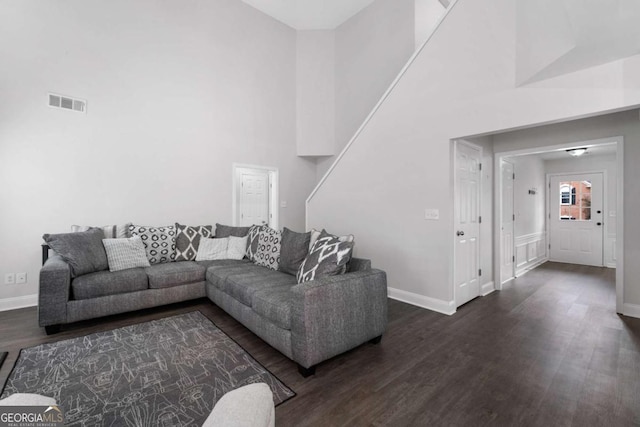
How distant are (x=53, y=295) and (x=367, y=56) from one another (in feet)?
20.4

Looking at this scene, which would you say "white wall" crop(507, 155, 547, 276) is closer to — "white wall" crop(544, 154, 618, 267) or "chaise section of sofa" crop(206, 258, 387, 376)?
"white wall" crop(544, 154, 618, 267)

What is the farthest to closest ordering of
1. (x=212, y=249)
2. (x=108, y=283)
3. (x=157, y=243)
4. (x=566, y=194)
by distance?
(x=566, y=194) → (x=212, y=249) → (x=157, y=243) → (x=108, y=283)

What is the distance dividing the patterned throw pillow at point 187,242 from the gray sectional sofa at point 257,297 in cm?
21

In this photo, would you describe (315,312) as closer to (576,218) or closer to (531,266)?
(531,266)

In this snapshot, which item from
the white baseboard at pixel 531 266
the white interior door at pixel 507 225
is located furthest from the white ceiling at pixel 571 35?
the white baseboard at pixel 531 266

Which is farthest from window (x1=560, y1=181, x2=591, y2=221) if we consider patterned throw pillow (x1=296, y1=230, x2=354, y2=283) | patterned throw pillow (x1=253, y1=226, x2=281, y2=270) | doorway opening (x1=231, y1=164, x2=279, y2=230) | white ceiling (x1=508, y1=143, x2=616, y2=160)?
patterned throw pillow (x1=253, y1=226, x2=281, y2=270)

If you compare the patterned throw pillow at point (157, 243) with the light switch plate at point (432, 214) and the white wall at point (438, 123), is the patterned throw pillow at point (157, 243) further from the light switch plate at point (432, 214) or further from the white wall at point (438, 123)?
the light switch plate at point (432, 214)

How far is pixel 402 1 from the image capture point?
513 centimetres

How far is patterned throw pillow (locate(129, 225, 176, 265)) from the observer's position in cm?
370

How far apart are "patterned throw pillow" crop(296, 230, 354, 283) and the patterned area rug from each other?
794mm

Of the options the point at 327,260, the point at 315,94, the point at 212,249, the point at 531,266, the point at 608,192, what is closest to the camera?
the point at 327,260

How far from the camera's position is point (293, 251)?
2988 mm

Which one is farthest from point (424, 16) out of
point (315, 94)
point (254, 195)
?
point (254, 195)

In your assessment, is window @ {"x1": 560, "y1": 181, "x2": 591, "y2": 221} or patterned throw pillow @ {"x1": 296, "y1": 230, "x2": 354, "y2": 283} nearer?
patterned throw pillow @ {"x1": 296, "y1": 230, "x2": 354, "y2": 283}
